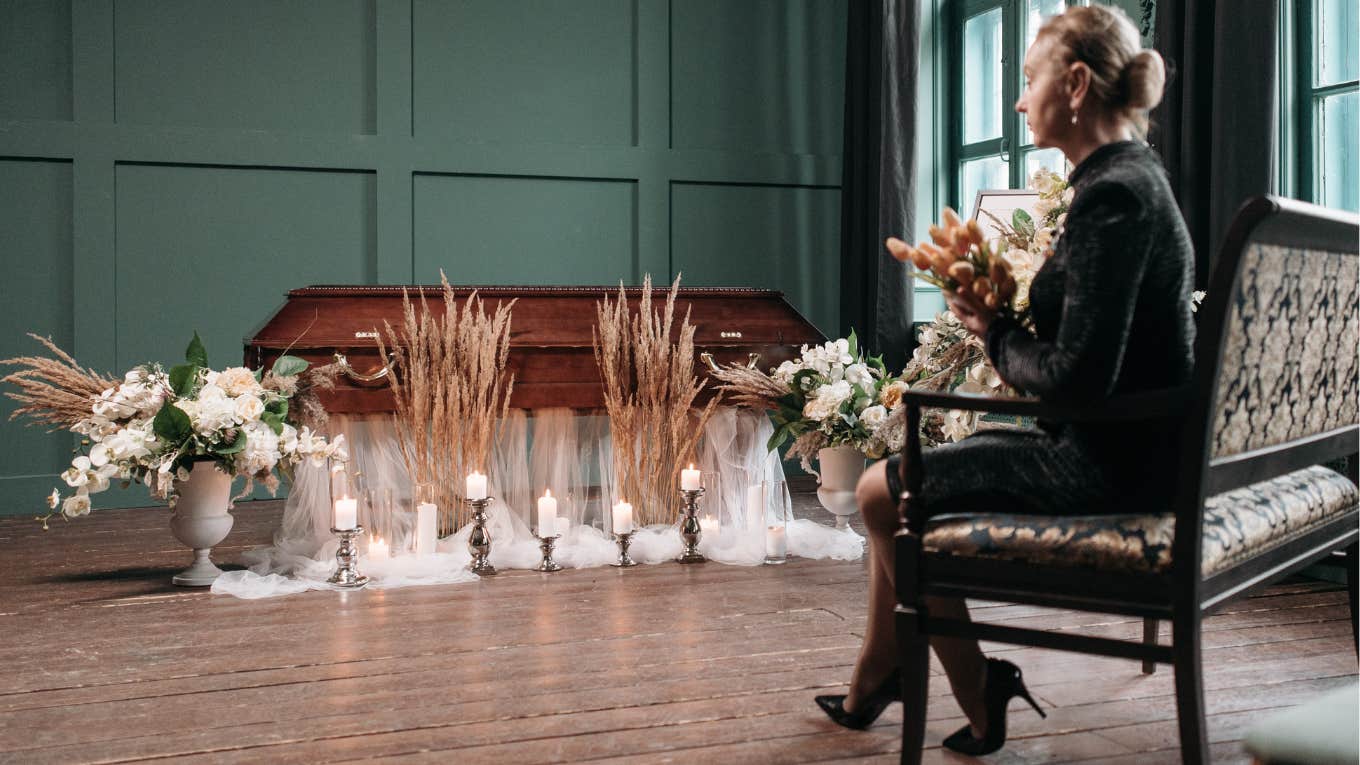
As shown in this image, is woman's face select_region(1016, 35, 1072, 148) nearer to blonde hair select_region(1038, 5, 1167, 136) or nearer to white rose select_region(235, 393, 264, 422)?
blonde hair select_region(1038, 5, 1167, 136)

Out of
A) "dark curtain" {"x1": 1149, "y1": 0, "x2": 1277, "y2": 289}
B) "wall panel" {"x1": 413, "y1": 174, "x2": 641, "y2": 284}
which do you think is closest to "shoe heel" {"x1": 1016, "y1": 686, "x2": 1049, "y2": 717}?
"dark curtain" {"x1": 1149, "y1": 0, "x2": 1277, "y2": 289}

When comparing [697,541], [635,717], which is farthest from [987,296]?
[697,541]

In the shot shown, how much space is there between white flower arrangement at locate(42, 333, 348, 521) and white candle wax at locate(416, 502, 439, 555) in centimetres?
30

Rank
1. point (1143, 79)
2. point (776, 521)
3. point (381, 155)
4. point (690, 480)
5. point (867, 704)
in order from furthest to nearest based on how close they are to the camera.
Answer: point (381, 155) → point (776, 521) → point (690, 480) → point (867, 704) → point (1143, 79)

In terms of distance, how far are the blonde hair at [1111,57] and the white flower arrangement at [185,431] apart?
245cm

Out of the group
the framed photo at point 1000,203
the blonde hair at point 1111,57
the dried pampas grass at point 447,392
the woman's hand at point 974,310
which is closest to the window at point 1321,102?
the framed photo at point 1000,203

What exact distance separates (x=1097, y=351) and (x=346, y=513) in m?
2.33

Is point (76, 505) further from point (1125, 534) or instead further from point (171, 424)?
point (1125, 534)

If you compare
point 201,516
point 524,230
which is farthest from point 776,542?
point 524,230

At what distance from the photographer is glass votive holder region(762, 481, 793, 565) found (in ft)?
12.5

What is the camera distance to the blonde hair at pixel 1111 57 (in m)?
1.77

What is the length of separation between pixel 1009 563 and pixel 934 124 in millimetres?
4341

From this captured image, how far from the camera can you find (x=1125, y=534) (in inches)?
66.8

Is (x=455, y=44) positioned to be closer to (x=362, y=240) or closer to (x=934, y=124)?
(x=362, y=240)
